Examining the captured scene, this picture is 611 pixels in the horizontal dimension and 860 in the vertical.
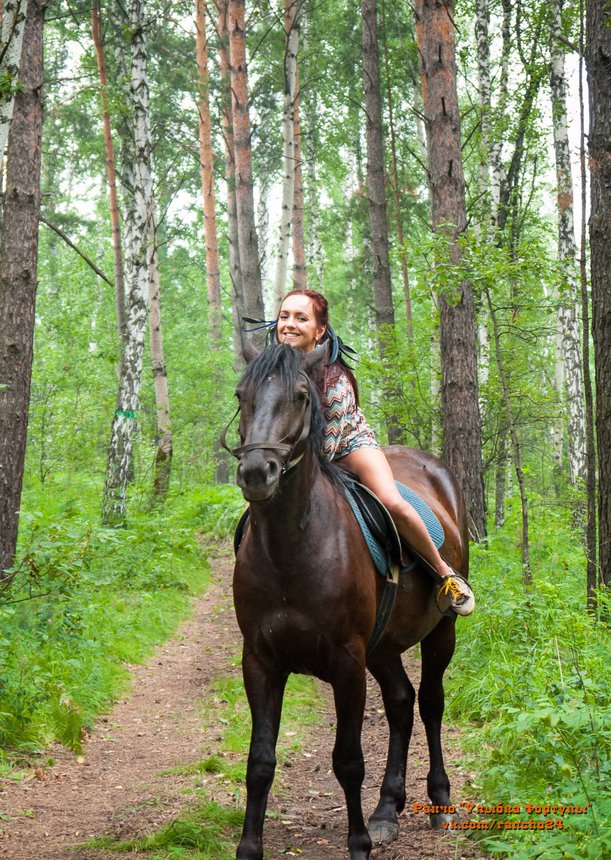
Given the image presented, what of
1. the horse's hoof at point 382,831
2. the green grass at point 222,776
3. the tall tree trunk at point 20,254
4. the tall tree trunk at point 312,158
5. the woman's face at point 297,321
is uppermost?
the tall tree trunk at point 312,158

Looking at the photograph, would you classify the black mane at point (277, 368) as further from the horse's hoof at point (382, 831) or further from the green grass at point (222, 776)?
the horse's hoof at point (382, 831)

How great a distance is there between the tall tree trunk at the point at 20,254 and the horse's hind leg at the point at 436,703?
367cm

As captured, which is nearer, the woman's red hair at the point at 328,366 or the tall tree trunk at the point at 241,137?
the woman's red hair at the point at 328,366

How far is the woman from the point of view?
4086 millimetres

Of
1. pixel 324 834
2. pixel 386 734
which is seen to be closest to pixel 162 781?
pixel 324 834

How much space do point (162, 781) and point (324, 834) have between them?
1198mm

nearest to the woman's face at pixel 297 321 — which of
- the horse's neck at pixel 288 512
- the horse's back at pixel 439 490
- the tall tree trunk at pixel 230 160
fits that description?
the horse's neck at pixel 288 512

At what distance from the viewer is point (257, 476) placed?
9.75 ft

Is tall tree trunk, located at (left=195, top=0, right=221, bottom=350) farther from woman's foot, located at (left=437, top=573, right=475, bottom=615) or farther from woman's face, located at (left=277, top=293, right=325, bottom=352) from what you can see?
woman's foot, located at (left=437, top=573, right=475, bottom=615)

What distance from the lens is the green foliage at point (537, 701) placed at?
309 cm

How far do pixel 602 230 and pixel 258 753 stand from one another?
14.9 ft

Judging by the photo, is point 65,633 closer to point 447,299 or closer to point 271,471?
point 271,471

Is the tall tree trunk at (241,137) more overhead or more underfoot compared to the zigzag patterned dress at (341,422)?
more overhead

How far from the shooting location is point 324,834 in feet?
13.5
